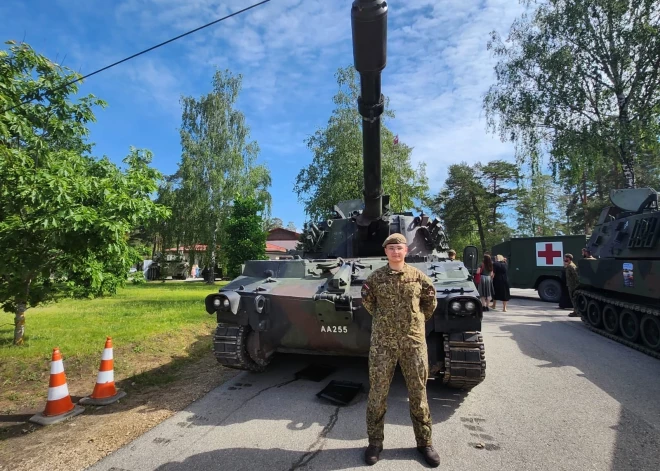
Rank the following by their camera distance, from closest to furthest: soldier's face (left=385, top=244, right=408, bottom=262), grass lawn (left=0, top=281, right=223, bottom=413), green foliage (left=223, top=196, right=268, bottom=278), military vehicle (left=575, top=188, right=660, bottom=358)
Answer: soldier's face (left=385, top=244, right=408, bottom=262), grass lawn (left=0, top=281, right=223, bottom=413), military vehicle (left=575, top=188, right=660, bottom=358), green foliage (left=223, top=196, right=268, bottom=278)

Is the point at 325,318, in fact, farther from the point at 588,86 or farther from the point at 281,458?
the point at 588,86

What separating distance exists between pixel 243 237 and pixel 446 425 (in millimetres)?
17586

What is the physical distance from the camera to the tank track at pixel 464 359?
3.88 meters

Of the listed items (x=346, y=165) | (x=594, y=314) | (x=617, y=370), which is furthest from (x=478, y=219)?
(x=617, y=370)

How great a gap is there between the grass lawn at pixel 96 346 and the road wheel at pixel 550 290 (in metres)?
11.6

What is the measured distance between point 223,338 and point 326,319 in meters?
1.26

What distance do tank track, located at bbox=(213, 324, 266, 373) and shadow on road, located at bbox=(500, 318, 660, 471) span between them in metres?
3.44

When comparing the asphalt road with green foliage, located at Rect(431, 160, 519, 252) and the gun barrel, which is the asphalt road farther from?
green foliage, located at Rect(431, 160, 519, 252)

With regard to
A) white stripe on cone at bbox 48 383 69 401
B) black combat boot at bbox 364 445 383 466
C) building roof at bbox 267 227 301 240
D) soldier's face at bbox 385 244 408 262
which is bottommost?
black combat boot at bbox 364 445 383 466

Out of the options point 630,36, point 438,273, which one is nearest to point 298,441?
point 438,273

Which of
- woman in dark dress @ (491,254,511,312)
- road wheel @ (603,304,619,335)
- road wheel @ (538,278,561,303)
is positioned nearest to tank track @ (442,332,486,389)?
road wheel @ (603,304,619,335)

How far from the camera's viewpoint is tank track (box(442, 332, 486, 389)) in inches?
153

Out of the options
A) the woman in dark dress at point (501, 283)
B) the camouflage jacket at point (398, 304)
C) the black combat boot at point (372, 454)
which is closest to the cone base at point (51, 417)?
the black combat boot at point (372, 454)

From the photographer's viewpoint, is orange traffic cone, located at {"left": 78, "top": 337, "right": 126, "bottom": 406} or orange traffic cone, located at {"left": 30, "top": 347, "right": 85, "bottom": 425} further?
orange traffic cone, located at {"left": 78, "top": 337, "right": 126, "bottom": 406}
